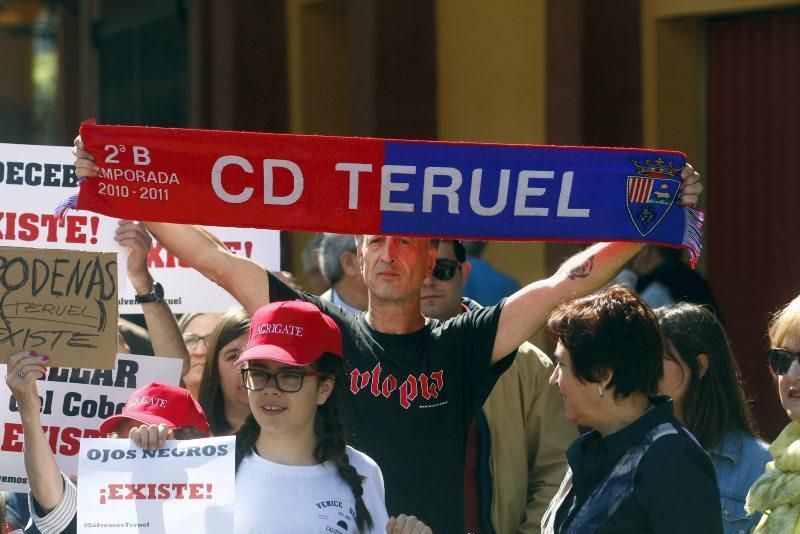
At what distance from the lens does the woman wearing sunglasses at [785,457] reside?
466 centimetres

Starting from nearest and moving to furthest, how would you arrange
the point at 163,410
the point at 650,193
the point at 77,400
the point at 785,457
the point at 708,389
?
the point at 785,457 < the point at 163,410 < the point at 650,193 < the point at 708,389 < the point at 77,400

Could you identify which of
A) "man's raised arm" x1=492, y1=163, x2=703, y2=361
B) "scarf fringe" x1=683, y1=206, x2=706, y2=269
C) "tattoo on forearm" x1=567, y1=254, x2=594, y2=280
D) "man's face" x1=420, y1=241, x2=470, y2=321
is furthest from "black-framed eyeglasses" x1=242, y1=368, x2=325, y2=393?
"man's face" x1=420, y1=241, x2=470, y2=321

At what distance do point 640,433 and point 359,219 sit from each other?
1215mm

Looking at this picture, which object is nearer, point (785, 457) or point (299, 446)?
point (299, 446)

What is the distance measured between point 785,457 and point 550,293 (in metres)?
0.92

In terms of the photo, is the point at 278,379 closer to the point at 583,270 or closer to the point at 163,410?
the point at 163,410

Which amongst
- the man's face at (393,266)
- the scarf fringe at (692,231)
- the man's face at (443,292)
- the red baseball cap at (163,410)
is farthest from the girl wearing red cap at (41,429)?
the scarf fringe at (692,231)

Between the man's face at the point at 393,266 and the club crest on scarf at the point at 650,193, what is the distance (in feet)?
2.38

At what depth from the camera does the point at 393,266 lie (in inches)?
209

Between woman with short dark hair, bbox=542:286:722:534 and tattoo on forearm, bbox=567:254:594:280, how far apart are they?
57cm

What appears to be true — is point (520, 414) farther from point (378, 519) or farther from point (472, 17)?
point (472, 17)

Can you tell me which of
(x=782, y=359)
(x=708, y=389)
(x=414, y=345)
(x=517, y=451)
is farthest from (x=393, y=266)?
(x=782, y=359)

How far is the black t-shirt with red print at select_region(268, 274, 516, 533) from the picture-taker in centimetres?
504

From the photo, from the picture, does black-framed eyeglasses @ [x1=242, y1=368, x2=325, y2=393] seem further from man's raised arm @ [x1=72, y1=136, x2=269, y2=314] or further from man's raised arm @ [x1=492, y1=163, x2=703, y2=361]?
man's raised arm @ [x1=492, y1=163, x2=703, y2=361]
